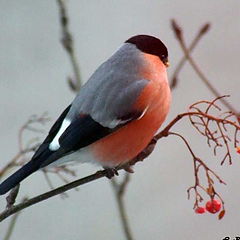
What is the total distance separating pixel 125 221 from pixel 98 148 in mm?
110

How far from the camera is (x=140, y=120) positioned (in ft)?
2.25

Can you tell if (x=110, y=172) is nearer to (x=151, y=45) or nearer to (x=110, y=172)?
(x=110, y=172)

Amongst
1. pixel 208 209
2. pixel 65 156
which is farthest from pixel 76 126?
pixel 208 209

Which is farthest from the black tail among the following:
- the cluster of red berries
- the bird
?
the cluster of red berries

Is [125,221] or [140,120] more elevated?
[140,120]

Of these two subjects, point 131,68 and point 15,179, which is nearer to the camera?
point 15,179

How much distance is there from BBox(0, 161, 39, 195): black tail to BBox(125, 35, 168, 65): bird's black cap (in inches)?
7.6

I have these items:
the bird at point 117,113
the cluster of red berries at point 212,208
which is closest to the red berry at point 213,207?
the cluster of red berries at point 212,208

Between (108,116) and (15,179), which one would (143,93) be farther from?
(15,179)

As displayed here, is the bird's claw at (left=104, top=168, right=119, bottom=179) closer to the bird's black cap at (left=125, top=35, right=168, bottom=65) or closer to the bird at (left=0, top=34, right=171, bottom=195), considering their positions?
the bird at (left=0, top=34, right=171, bottom=195)

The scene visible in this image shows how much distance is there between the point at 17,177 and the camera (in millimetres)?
583

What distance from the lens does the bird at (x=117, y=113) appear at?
0.67 meters

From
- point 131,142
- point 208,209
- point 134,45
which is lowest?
point 208,209

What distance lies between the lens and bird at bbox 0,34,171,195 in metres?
0.67
